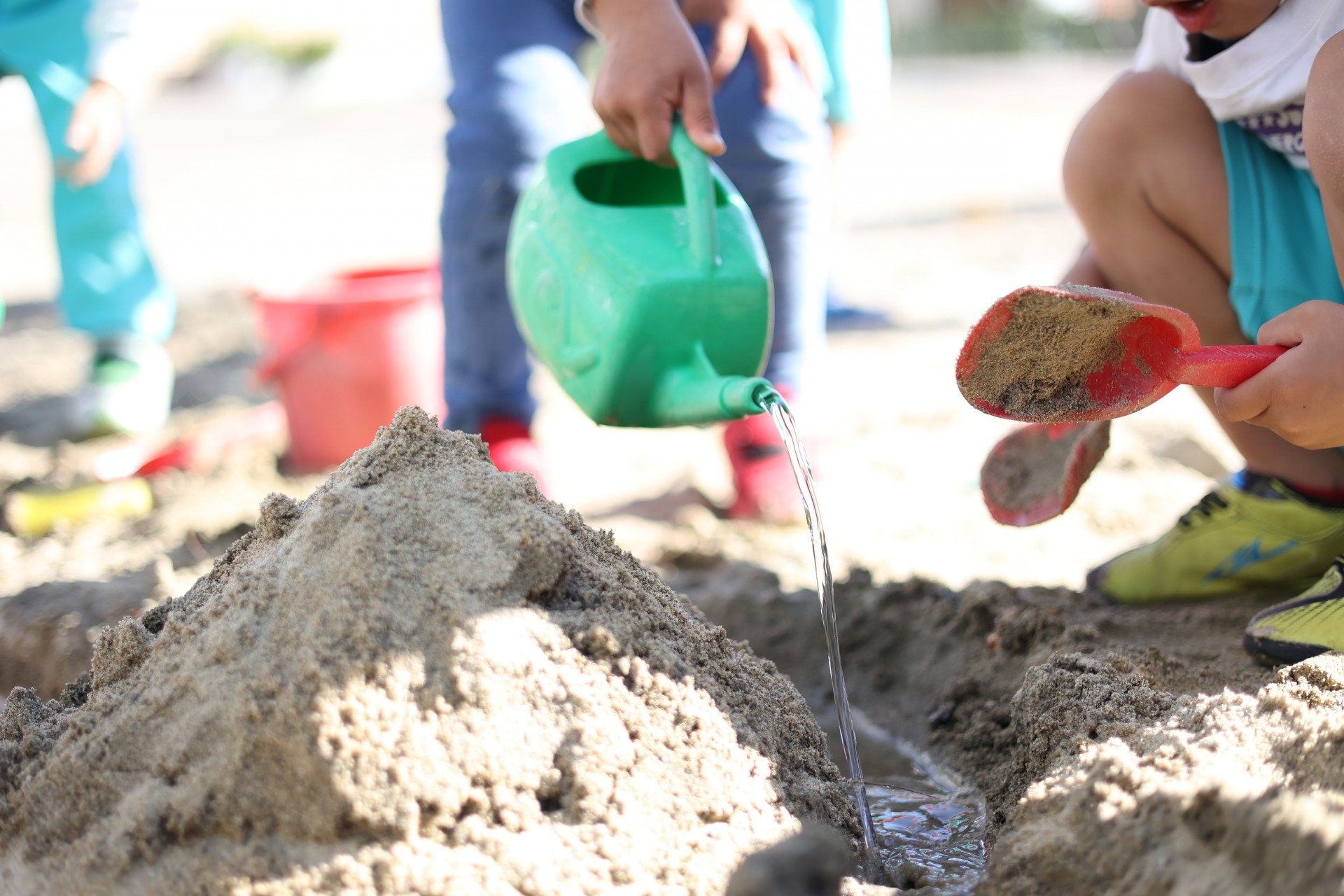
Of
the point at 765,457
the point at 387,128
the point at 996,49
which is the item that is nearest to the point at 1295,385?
the point at 765,457

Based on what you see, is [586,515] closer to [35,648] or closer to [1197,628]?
[35,648]

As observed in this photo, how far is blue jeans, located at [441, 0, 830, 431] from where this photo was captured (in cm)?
191

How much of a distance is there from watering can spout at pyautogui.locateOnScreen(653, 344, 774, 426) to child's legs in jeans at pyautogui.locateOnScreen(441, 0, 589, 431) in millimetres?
666

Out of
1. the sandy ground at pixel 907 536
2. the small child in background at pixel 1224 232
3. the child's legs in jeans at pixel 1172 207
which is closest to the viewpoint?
the sandy ground at pixel 907 536

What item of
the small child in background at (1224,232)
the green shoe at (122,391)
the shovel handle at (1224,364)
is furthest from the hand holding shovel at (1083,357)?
the green shoe at (122,391)

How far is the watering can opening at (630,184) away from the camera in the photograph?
5.49ft

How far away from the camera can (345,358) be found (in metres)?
2.49

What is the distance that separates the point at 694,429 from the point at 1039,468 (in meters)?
1.45

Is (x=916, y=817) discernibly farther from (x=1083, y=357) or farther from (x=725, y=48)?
(x=725, y=48)

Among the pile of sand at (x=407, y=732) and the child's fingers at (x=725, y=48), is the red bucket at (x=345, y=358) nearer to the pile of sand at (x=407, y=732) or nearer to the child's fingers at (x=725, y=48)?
the child's fingers at (x=725, y=48)

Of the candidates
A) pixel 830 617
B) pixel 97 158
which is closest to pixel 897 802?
pixel 830 617

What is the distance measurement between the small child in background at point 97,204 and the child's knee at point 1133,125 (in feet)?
7.77

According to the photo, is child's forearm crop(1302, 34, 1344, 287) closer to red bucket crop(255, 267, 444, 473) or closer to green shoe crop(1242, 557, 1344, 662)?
green shoe crop(1242, 557, 1344, 662)

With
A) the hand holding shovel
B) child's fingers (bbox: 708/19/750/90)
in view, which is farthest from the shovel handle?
child's fingers (bbox: 708/19/750/90)
